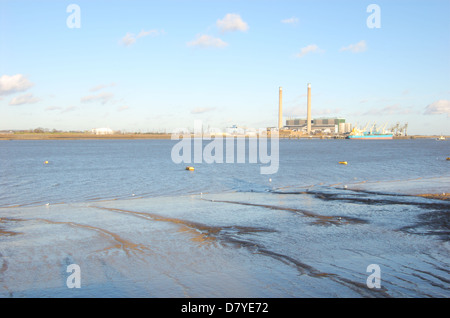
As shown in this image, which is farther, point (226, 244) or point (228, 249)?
point (226, 244)

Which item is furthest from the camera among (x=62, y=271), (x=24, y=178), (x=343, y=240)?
(x=24, y=178)

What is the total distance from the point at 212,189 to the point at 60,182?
1685cm

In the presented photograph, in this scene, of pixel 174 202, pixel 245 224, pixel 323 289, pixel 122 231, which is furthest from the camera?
pixel 174 202

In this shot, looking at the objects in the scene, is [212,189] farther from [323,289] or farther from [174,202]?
[323,289]

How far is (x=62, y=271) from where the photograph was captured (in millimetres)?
13297

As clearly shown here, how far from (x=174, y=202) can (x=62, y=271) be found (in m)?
15.5

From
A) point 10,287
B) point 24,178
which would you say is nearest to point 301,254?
point 10,287

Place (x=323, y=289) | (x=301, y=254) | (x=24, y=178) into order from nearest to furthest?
(x=323, y=289) < (x=301, y=254) < (x=24, y=178)

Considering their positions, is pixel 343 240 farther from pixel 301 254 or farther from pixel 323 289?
pixel 323 289

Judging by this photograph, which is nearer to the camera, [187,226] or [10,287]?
[10,287]
